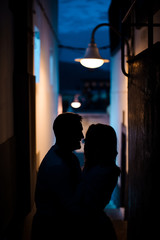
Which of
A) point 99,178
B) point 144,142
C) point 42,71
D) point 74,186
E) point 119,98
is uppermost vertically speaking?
point 42,71

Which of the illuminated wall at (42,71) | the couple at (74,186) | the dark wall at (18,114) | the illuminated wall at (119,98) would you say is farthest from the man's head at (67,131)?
the illuminated wall at (119,98)

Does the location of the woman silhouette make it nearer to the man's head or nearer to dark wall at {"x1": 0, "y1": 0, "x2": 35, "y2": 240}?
the man's head

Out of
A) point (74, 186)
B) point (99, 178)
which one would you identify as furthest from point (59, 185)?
point (99, 178)

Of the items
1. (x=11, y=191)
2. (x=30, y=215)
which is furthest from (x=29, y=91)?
(x=30, y=215)

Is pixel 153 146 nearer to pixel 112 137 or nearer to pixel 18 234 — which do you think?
pixel 112 137

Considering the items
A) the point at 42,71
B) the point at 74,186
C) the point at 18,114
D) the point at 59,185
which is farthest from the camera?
the point at 42,71

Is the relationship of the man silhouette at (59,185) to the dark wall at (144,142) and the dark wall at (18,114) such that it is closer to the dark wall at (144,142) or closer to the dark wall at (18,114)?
the dark wall at (144,142)

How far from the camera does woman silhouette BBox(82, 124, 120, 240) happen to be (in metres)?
2.45

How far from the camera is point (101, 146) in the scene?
273cm

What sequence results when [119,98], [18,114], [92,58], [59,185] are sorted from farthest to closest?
[119,98] → [92,58] → [18,114] → [59,185]

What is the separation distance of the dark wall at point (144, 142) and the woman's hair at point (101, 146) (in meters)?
0.69

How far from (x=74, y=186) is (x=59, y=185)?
0.23m

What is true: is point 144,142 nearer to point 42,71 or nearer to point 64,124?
point 64,124

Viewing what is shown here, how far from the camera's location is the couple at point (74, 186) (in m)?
2.46
